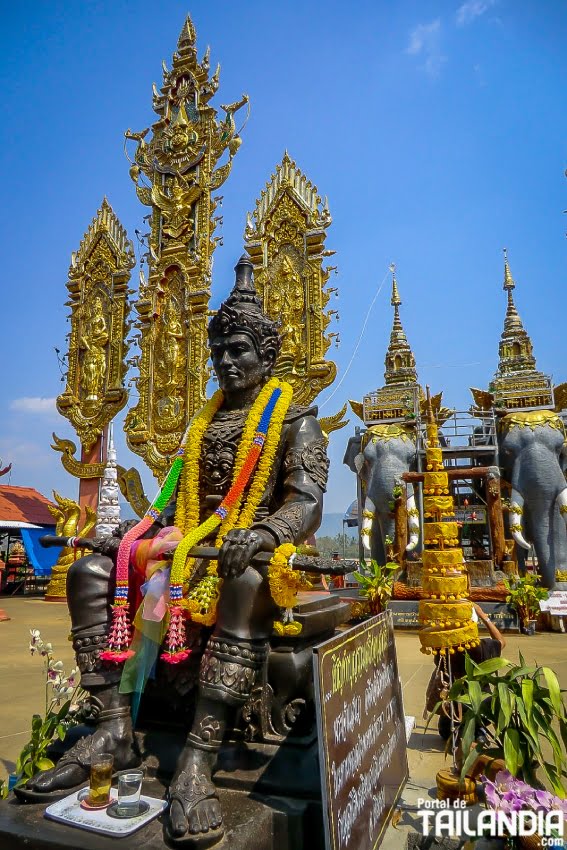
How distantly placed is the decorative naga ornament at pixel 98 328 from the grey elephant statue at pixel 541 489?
29.5 ft

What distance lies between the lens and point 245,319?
117 inches

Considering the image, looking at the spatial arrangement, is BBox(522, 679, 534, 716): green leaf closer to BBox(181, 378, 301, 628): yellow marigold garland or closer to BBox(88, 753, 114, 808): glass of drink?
BBox(181, 378, 301, 628): yellow marigold garland

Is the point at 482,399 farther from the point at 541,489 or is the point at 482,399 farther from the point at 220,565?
the point at 220,565

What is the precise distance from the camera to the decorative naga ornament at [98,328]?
13.5 meters

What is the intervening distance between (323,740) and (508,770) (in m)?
0.91

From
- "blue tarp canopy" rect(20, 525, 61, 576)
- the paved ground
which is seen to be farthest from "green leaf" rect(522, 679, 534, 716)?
"blue tarp canopy" rect(20, 525, 61, 576)

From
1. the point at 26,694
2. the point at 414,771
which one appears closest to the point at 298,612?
the point at 414,771

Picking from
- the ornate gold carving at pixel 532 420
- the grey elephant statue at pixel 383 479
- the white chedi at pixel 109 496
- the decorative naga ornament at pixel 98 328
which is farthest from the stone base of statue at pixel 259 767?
the decorative naga ornament at pixel 98 328

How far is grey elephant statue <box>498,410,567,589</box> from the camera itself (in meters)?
9.93

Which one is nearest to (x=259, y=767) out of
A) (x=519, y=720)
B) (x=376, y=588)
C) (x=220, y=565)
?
(x=220, y=565)

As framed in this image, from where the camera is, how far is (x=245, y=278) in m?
3.25

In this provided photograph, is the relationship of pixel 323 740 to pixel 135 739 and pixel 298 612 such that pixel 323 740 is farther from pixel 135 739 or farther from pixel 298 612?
pixel 135 739

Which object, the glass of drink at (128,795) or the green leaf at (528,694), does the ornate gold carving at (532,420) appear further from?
the glass of drink at (128,795)

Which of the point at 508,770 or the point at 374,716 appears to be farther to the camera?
the point at 374,716
